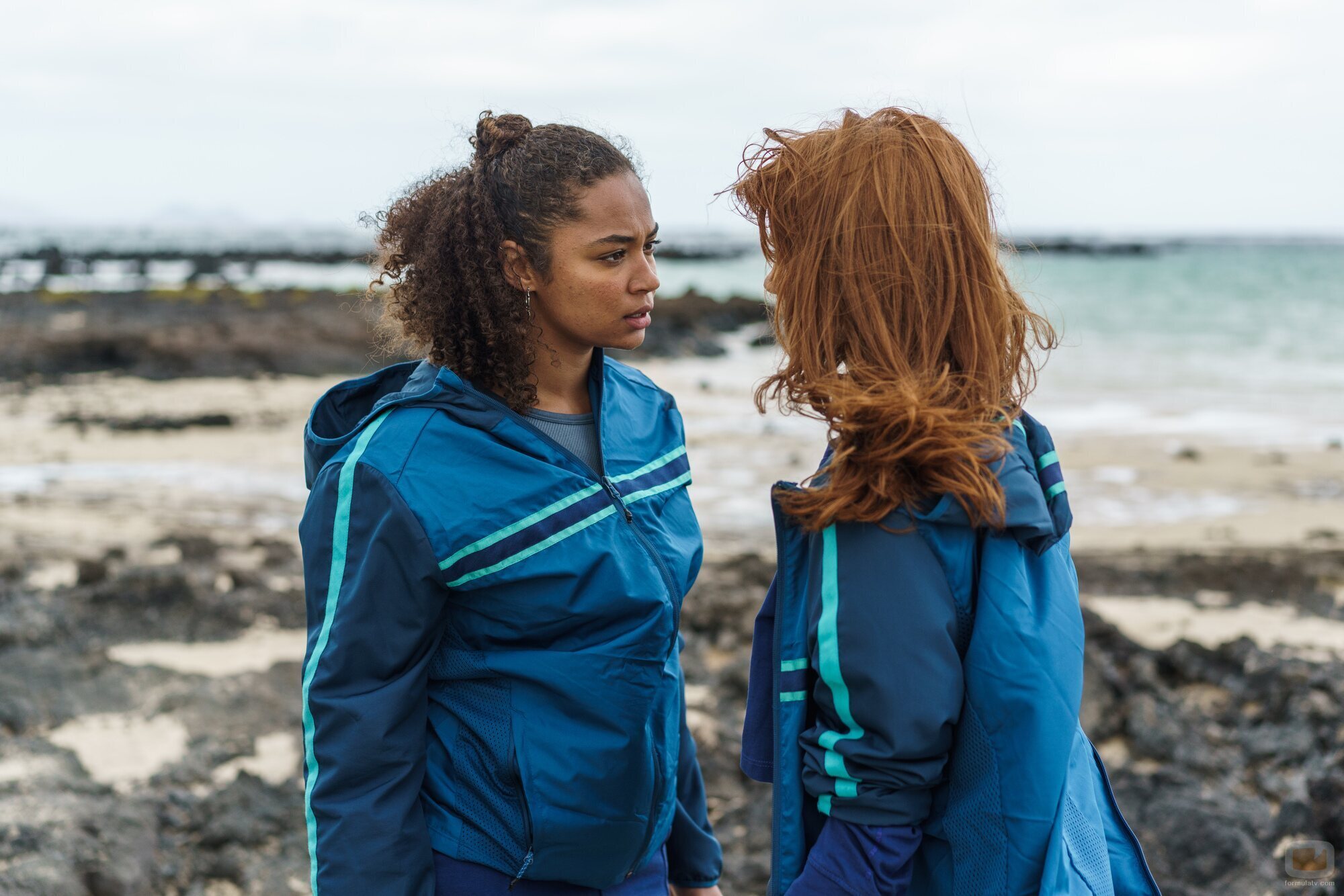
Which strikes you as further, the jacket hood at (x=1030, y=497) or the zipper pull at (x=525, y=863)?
the zipper pull at (x=525, y=863)

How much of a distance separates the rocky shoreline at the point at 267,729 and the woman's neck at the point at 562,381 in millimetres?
2257

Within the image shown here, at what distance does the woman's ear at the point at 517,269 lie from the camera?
1805mm

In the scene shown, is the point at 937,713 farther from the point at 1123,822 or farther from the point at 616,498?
the point at 616,498

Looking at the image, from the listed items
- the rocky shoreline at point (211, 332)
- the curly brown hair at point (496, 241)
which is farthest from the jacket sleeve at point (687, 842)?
the rocky shoreline at point (211, 332)

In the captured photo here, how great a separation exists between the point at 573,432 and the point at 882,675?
0.74 metres

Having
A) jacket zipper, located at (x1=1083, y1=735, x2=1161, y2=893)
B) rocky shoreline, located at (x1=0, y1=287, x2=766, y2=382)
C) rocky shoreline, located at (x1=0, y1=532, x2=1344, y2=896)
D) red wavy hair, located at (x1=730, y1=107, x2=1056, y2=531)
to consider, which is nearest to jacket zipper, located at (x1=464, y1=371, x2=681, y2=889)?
red wavy hair, located at (x1=730, y1=107, x2=1056, y2=531)

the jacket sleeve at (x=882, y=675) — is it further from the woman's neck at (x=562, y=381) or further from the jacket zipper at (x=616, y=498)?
the woman's neck at (x=562, y=381)

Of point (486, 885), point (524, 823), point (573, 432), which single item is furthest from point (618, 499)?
point (486, 885)

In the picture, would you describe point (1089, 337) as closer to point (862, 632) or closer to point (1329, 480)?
point (1329, 480)

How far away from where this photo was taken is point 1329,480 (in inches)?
413

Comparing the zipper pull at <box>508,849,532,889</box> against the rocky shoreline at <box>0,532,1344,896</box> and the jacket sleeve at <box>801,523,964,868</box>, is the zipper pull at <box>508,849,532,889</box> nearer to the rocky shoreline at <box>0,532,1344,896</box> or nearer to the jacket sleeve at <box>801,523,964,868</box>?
the jacket sleeve at <box>801,523,964,868</box>

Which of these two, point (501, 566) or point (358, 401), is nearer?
point (501, 566)

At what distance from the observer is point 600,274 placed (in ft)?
5.95

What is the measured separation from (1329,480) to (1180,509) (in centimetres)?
232
